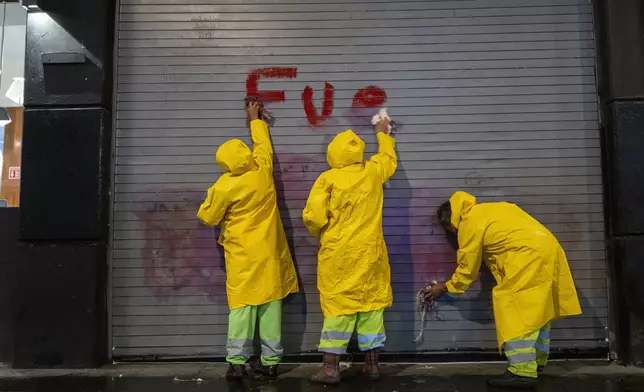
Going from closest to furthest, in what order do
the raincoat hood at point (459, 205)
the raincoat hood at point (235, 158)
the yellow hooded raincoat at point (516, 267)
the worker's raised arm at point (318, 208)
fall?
the yellow hooded raincoat at point (516, 267)
the worker's raised arm at point (318, 208)
the raincoat hood at point (235, 158)
the raincoat hood at point (459, 205)

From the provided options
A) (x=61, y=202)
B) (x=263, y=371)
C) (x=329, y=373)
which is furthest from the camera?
→ (x=61, y=202)

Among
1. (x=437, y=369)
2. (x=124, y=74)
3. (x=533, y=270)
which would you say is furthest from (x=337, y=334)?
(x=124, y=74)

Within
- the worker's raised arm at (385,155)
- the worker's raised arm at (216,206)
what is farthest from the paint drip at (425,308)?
the worker's raised arm at (216,206)

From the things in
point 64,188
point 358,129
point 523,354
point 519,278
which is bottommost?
point 523,354

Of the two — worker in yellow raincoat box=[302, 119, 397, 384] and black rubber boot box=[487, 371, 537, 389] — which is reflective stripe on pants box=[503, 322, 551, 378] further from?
worker in yellow raincoat box=[302, 119, 397, 384]

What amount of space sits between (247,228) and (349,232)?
33.7 inches

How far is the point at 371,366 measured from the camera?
13.7 feet

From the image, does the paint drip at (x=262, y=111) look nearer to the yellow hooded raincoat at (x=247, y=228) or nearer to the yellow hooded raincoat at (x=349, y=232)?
the yellow hooded raincoat at (x=247, y=228)

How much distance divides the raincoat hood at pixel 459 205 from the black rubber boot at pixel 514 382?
1.28 meters

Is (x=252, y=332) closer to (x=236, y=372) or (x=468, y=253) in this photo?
(x=236, y=372)

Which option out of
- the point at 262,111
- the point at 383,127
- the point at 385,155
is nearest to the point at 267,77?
the point at 262,111

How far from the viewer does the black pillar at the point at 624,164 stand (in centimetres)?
447

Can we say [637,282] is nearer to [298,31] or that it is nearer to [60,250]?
→ [298,31]

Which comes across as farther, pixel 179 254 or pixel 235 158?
pixel 179 254
